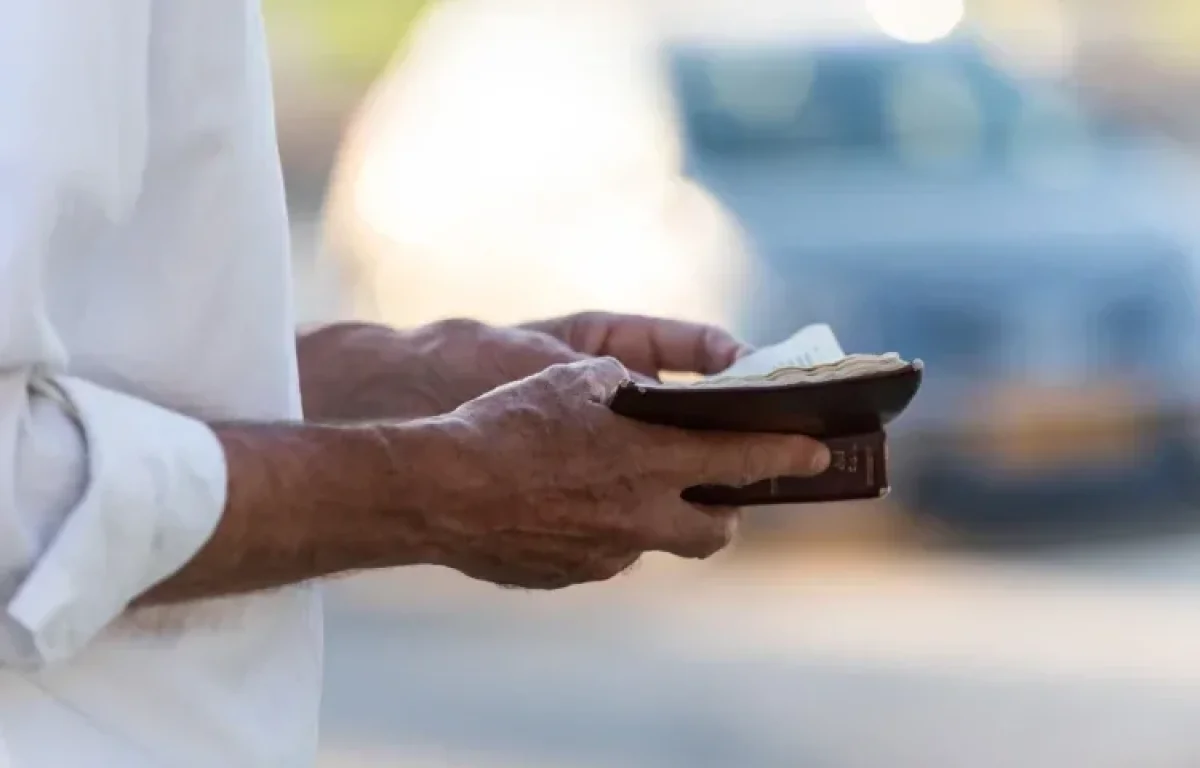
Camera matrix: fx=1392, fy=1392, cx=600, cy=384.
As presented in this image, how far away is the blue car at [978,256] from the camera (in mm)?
3199

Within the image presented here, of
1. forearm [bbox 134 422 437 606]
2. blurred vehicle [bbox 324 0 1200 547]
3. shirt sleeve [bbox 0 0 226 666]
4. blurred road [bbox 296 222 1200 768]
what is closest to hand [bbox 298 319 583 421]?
forearm [bbox 134 422 437 606]

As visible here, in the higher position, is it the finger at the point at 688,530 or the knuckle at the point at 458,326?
the knuckle at the point at 458,326

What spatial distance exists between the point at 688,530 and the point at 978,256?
2.45 m

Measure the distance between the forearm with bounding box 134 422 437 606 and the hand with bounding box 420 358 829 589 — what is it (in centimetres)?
2

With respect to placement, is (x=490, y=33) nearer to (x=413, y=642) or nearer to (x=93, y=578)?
(x=413, y=642)

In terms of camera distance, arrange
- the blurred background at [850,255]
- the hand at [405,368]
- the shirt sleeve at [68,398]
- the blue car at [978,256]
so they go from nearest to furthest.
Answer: the shirt sleeve at [68,398], the hand at [405,368], the blurred background at [850,255], the blue car at [978,256]

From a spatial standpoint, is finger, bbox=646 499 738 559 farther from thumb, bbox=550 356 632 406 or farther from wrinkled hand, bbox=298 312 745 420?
wrinkled hand, bbox=298 312 745 420

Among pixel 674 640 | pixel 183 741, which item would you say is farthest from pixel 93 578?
pixel 674 640

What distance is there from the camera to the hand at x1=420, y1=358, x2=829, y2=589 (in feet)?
2.82

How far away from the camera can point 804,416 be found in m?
0.91

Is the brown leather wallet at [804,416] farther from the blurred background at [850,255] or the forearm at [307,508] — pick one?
the blurred background at [850,255]

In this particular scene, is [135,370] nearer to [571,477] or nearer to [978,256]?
[571,477]

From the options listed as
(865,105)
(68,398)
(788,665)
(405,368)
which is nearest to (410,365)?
(405,368)

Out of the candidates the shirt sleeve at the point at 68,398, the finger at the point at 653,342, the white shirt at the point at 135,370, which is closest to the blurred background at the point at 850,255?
the finger at the point at 653,342
